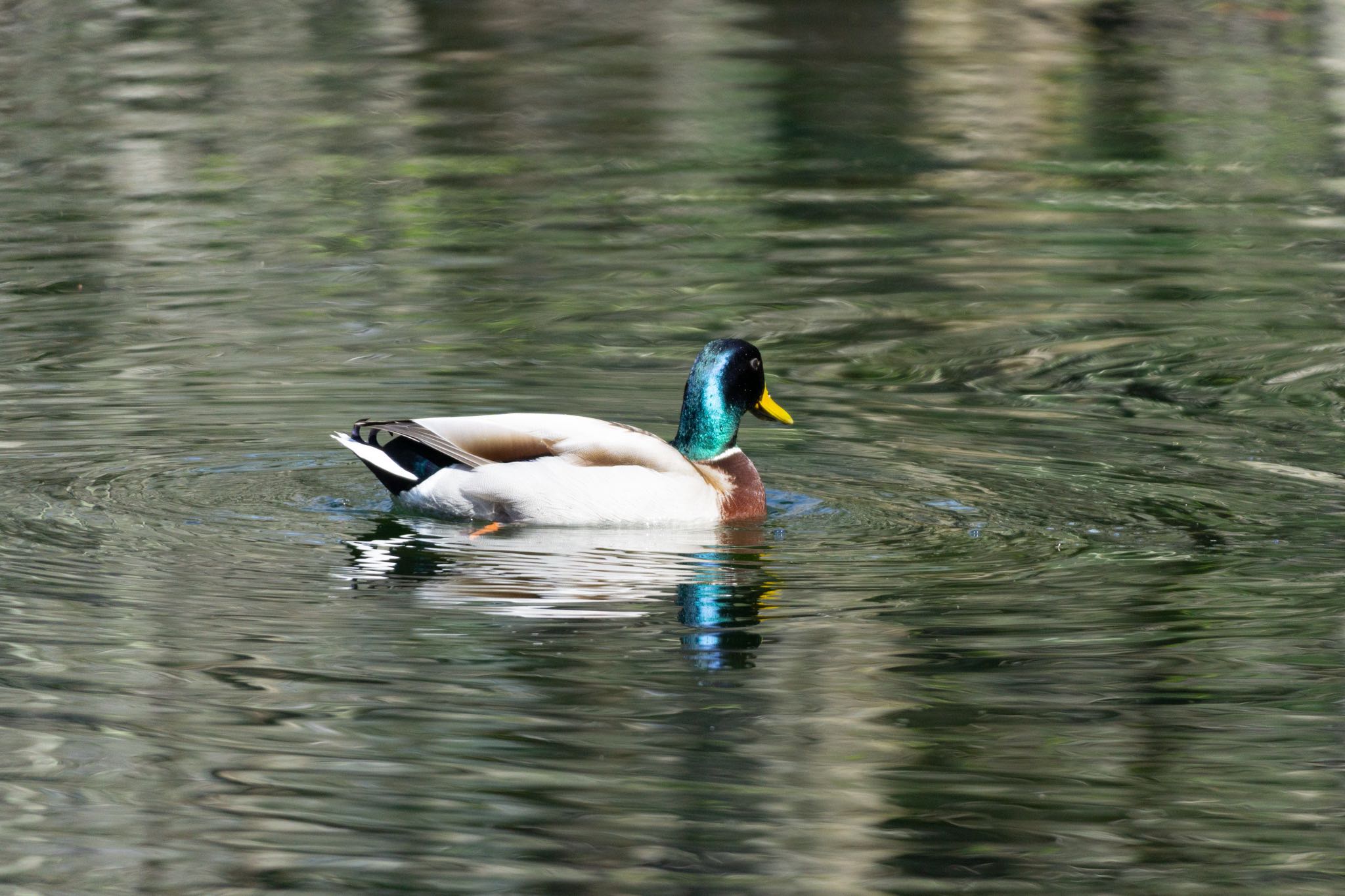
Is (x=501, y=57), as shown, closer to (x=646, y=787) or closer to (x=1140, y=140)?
(x=1140, y=140)

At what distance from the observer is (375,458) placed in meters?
9.54

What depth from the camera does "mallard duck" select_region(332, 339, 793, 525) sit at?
9367 millimetres

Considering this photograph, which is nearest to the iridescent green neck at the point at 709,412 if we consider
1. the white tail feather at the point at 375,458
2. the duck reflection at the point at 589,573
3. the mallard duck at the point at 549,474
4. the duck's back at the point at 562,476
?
the mallard duck at the point at 549,474

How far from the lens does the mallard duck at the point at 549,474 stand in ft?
30.7

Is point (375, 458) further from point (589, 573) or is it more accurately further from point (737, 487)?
point (737, 487)

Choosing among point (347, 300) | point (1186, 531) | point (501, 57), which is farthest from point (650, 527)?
point (501, 57)

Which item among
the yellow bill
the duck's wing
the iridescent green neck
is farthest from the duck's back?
the yellow bill

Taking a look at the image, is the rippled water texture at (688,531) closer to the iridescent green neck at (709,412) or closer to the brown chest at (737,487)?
the brown chest at (737,487)

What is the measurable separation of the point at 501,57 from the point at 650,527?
17.8m

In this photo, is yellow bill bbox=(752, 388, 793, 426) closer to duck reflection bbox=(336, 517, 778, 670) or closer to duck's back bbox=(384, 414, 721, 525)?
duck's back bbox=(384, 414, 721, 525)

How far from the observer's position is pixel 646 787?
640 centimetres

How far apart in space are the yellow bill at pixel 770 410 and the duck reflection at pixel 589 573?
907 mm

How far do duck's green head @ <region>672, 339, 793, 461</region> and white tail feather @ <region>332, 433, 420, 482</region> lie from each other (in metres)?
1.27

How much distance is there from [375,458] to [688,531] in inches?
52.7
